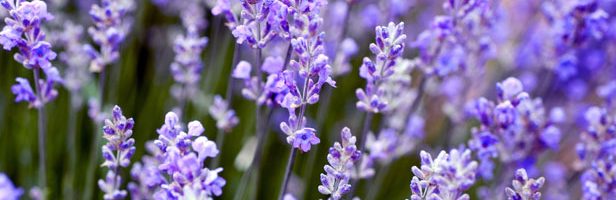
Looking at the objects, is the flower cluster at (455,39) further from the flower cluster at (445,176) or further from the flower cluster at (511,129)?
the flower cluster at (445,176)

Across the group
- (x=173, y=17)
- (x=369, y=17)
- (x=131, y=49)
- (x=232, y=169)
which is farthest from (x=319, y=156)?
(x=173, y=17)

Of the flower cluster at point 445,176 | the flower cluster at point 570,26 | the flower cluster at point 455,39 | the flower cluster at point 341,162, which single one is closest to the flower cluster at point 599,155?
the flower cluster at point 570,26

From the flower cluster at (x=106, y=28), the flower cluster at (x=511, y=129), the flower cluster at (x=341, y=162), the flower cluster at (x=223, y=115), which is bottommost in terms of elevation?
the flower cluster at (x=341, y=162)

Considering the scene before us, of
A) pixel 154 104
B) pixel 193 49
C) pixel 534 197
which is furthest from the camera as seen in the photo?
pixel 154 104

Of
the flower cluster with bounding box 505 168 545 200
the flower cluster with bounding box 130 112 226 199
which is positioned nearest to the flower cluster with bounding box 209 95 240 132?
the flower cluster with bounding box 130 112 226 199

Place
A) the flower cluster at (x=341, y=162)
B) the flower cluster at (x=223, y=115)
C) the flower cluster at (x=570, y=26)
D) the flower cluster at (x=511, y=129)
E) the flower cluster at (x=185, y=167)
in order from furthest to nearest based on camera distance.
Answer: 1. the flower cluster at (x=570, y=26)
2. the flower cluster at (x=223, y=115)
3. the flower cluster at (x=511, y=129)
4. the flower cluster at (x=341, y=162)
5. the flower cluster at (x=185, y=167)

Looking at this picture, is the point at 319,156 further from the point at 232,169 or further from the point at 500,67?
the point at 500,67

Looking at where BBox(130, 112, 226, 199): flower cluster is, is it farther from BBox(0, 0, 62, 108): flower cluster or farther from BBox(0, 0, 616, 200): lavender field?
BBox(0, 0, 62, 108): flower cluster
